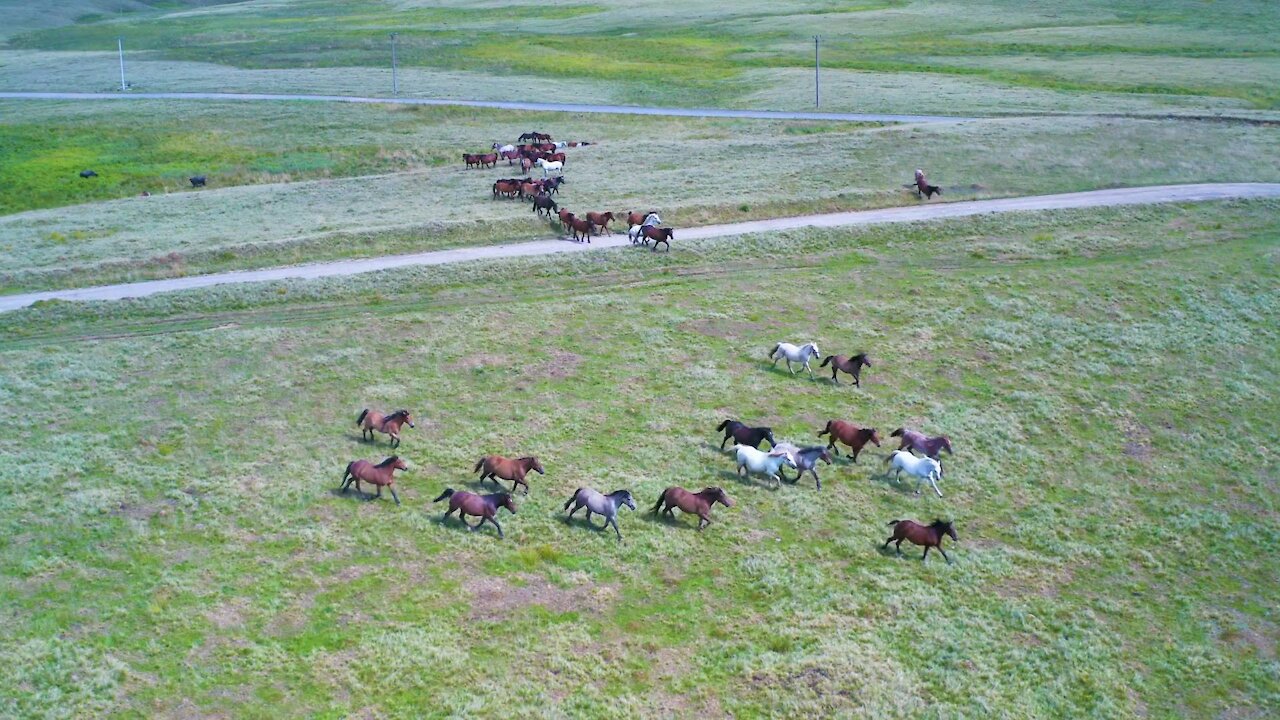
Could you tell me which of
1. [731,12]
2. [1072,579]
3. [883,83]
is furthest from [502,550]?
[731,12]

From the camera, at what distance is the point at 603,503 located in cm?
2411

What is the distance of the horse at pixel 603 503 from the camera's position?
23969 millimetres

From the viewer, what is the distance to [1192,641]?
22219 mm

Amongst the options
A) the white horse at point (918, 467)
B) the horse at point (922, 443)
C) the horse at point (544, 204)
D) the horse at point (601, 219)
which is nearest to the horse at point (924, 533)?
the white horse at point (918, 467)

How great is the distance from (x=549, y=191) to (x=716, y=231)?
974cm

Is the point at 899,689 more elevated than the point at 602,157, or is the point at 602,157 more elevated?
the point at 602,157

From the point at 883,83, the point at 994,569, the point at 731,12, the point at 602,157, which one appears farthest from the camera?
the point at 731,12

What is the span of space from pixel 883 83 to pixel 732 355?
61869 mm

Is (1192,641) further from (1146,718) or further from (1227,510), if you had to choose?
(1227,510)

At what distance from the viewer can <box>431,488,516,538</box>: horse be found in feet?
77.8

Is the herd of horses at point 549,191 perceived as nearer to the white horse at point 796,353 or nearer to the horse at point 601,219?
the horse at point 601,219

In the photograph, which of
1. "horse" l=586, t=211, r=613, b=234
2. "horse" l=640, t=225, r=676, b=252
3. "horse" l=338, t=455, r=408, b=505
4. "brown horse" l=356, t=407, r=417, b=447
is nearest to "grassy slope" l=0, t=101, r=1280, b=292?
"horse" l=586, t=211, r=613, b=234

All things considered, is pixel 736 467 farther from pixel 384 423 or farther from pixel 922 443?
pixel 384 423

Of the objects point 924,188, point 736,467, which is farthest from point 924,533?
point 924,188
